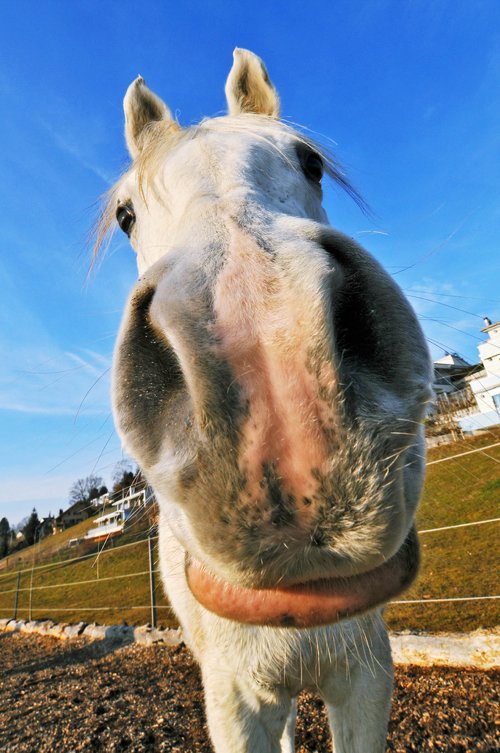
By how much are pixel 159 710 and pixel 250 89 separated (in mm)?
5582

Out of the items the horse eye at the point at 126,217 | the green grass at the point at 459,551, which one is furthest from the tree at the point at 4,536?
the horse eye at the point at 126,217

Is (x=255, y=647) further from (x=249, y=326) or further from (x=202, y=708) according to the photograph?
(x=202, y=708)

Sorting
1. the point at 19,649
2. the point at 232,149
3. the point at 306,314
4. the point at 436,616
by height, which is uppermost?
the point at 232,149

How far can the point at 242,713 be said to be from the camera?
1922 millimetres

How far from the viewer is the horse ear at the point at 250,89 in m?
2.35

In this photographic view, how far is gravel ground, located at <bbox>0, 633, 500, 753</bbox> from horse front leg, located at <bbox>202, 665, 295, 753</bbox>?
5.15ft

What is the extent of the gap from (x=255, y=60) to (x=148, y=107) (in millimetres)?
692

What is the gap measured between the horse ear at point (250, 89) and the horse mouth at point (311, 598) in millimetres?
2445

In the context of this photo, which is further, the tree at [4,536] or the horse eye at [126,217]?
the tree at [4,536]

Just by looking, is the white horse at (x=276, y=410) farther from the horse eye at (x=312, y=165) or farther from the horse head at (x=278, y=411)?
the horse eye at (x=312, y=165)

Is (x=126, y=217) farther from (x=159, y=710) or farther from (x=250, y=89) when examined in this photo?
(x=159, y=710)

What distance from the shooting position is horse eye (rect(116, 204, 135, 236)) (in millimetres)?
2084

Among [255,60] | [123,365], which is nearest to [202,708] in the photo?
[123,365]

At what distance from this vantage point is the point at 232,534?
740 millimetres
